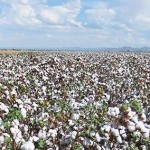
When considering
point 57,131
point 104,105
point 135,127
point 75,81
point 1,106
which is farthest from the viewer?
point 75,81

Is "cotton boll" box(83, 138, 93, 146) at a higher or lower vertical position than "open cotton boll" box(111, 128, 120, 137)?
lower

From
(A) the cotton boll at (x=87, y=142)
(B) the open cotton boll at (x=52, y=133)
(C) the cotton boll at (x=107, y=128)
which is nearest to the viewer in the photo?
(C) the cotton boll at (x=107, y=128)

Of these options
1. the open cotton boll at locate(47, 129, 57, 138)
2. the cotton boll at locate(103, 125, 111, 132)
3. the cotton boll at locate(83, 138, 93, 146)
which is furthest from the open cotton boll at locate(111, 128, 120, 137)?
the open cotton boll at locate(47, 129, 57, 138)

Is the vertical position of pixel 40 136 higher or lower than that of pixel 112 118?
lower

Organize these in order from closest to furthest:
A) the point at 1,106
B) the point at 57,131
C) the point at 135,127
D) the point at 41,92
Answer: the point at 135,127
the point at 57,131
the point at 1,106
the point at 41,92

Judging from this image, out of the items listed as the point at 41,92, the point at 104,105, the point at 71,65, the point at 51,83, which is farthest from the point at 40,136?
the point at 71,65

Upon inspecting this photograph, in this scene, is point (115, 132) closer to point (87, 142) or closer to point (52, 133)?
point (87, 142)

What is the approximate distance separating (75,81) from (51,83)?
2143 mm

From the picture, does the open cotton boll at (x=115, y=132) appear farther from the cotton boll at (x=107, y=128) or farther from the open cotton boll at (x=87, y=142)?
the open cotton boll at (x=87, y=142)

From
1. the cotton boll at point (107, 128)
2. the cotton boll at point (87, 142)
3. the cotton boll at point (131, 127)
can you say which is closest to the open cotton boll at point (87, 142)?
the cotton boll at point (87, 142)

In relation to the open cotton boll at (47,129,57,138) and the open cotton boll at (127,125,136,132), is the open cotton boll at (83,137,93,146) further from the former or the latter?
the open cotton boll at (127,125,136,132)

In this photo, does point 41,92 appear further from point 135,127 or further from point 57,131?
point 135,127

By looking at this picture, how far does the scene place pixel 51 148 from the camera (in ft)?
24.8

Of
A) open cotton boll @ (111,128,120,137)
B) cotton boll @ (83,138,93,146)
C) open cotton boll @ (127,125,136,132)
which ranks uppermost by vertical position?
open cotton boll @ (127,125,136,132)
